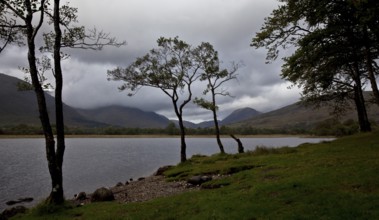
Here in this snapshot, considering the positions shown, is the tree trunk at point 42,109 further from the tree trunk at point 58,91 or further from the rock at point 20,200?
the rock at point 20,200

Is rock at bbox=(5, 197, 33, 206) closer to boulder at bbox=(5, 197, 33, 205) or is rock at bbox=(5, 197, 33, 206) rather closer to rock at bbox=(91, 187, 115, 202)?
boulder at bbox=(5, 197, 33, 205)

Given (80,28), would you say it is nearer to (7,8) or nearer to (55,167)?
(7,8)

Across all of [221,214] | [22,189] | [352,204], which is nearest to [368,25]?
[352,204]

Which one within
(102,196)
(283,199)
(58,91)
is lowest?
(102,196)

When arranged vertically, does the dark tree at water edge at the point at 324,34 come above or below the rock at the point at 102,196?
above

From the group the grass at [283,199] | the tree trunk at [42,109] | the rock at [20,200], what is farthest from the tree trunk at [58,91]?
the rock at [20,200]

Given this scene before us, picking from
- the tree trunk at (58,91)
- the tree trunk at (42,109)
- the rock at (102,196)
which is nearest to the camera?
the tree trunk at (42,109)

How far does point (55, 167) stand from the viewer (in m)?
21.6

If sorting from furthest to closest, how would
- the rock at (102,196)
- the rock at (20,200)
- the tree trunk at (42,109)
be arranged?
the rock at (20,200) < the rock at (102,196) < the tree trunk at (42,109)

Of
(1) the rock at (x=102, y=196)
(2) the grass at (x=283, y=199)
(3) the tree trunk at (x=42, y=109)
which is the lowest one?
(1) the rock at (x=102, y=196)

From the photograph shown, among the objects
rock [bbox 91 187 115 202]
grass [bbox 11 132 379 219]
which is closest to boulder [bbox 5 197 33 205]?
rock [bbox 91 187 115 202]

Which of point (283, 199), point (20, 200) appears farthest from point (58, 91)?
point (20, 200)

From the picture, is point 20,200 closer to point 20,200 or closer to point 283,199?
point 20,200

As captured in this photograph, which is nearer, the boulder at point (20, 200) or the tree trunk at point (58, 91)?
the tree trunk at point (58, 91)
